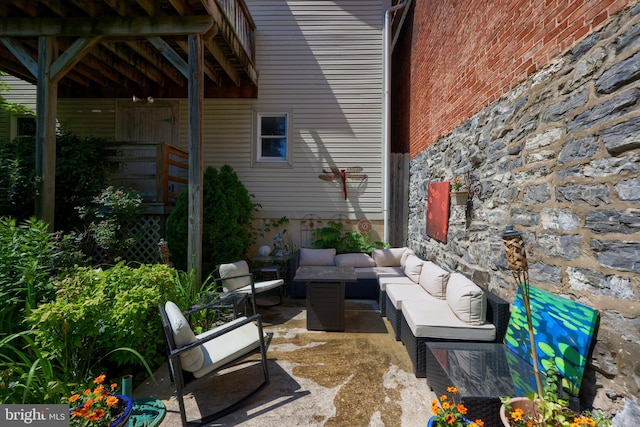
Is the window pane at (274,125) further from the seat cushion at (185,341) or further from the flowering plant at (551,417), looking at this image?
the flowering plant at (551,417)

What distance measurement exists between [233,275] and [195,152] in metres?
1.94

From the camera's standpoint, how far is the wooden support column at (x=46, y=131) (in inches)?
164

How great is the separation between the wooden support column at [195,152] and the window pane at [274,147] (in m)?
2.62

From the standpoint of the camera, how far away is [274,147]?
22.6ft

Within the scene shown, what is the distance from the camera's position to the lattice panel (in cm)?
532

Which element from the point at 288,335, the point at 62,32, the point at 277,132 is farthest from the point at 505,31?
the point at 62,32

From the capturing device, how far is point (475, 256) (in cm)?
354

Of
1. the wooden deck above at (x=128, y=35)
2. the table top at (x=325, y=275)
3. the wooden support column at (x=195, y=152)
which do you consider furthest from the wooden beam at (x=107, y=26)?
the table top at (x=325, y=275)

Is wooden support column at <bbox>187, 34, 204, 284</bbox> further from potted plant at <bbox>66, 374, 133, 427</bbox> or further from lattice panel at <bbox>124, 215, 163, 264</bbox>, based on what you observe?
potted plant at <bbox>66, 374, 133, 427</bbox>

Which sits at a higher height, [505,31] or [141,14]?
[141,14]

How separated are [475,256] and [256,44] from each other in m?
6.46

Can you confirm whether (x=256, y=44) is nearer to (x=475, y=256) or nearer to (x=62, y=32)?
(x=62, y=32)

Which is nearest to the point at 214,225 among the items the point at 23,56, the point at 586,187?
the point at 23,56

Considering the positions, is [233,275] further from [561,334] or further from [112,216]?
[561,334]
